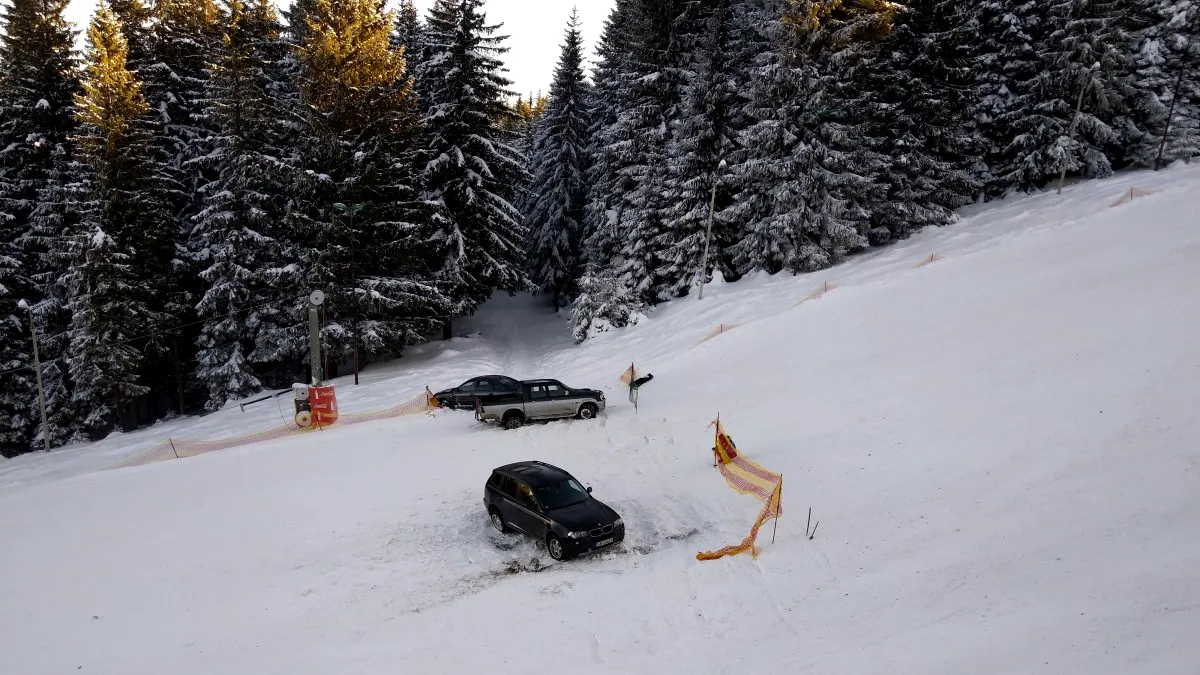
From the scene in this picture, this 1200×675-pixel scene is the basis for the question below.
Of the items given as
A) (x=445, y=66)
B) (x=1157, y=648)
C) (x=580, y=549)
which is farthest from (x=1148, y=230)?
(x=445, y=66)

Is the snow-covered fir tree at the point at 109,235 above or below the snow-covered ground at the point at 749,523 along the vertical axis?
above

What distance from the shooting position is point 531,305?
5222 centimetres

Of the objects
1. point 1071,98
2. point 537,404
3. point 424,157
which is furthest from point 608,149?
point 1071,98

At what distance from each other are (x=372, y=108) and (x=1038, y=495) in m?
30.8

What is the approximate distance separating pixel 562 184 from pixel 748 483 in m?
35.3

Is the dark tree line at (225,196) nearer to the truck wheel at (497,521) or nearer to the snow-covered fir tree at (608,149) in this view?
the snow-covered fir tree at (608,149)

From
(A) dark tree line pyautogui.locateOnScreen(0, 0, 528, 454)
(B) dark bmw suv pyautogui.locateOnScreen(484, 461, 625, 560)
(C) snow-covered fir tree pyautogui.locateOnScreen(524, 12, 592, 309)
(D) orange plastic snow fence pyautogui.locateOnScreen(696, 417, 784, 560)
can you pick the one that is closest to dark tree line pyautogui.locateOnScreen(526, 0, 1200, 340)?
(C) snow-covered fir tree pyautogui.locateOnScreen(524, 12, 592, 309)

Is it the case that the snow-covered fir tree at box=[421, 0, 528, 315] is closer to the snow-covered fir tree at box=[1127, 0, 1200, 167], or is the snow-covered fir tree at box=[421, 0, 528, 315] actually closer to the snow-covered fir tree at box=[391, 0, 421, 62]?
the snow-covered fir tree at box=[391, 0, 421, 62]

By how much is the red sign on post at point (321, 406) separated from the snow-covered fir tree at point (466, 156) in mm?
12538

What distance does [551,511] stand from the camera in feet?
38.8

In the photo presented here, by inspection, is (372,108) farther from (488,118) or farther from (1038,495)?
(1038,495)

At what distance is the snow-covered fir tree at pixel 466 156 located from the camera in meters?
33.8

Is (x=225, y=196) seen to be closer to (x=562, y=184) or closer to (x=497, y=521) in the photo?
(x=562, y=184)

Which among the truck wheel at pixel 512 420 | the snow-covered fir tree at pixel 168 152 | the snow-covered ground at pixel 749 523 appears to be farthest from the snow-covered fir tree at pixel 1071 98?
the snow-covered fir tree at pixel 168 152
